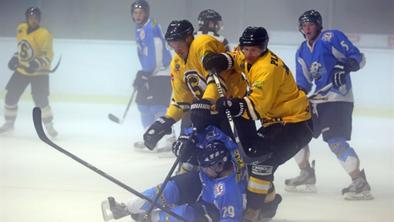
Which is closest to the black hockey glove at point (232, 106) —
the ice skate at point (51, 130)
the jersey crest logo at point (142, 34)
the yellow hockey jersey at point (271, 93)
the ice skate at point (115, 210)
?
the yellow hockey jersey at point (271, 93)

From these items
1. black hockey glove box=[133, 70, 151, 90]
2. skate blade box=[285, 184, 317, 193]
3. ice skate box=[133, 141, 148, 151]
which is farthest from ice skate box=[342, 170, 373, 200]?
black hockey glove box=[133, 70, 151, 90]

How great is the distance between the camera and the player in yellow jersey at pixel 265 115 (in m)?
2.94

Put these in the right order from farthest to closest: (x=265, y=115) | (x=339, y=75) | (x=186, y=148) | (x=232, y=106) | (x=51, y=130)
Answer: (x=51, y=130) < (x=339, y=75) < (x=265, y=115) < (x=186, y=148) < (x=232, y=106)

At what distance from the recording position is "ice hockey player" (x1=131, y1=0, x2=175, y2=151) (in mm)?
5562

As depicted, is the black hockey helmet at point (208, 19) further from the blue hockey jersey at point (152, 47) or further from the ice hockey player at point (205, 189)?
the ice hockey player at point (205, 189)

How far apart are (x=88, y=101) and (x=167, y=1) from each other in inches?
54.7

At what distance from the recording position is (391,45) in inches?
295

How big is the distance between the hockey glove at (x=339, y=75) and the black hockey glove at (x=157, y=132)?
39.4 inches

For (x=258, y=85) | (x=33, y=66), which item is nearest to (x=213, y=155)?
(x=258, y=85)

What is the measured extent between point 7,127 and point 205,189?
364cm

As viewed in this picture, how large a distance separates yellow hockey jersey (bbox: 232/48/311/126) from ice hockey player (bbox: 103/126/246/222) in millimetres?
182

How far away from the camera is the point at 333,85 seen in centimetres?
391

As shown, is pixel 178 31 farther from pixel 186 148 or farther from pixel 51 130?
pixel 51 130

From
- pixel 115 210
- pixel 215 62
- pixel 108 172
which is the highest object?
pixel 215 62
